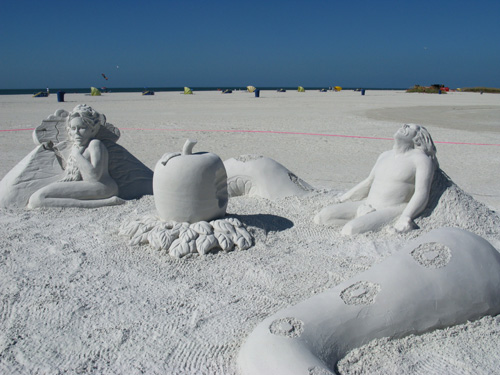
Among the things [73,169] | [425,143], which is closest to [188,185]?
[73,169]

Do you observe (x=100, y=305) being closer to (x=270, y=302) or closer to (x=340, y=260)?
(x=270, y=302)

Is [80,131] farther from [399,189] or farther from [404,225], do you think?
[404,225]

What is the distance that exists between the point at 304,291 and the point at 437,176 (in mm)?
2109

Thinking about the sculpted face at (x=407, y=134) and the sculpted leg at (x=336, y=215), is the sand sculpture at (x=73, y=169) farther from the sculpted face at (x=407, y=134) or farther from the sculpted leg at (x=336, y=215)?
the sculpted face at (x=407, y=134)

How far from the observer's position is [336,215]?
16.1 feet

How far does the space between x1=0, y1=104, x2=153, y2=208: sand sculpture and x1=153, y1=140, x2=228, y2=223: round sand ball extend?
1.58 m

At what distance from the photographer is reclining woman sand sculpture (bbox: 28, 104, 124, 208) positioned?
5586 mm

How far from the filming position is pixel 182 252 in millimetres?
4176

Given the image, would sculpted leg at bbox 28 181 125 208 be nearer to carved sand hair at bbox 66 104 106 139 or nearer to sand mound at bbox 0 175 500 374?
sand mound at bbox 0 175 500 374

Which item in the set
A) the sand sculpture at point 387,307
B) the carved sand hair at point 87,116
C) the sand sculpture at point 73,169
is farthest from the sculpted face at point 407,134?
the carved sand hair at point 87,116

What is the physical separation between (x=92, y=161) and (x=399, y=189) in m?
3.58

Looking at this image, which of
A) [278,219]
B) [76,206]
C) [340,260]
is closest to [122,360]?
[340,260]

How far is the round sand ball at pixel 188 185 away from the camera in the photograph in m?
4.30

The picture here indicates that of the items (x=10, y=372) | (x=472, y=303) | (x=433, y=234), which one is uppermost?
(x=433, y=234)
